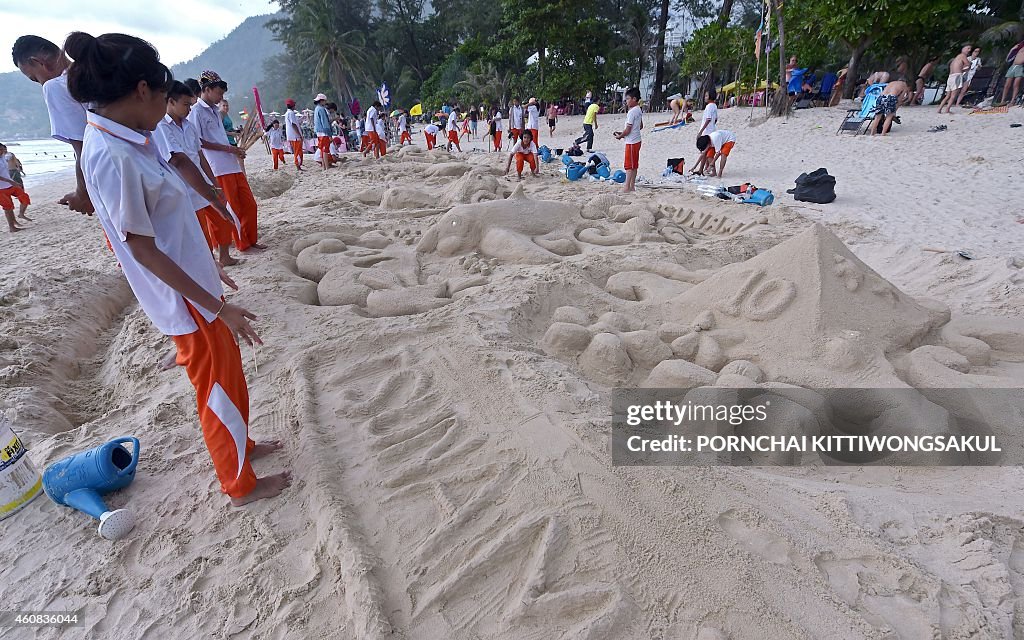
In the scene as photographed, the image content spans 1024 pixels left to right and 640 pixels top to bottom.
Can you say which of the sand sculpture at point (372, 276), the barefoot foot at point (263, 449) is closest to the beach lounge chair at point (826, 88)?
the sand sculpture at point (372, 276)

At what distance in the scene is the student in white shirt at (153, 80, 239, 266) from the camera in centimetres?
333

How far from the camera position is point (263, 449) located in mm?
2088

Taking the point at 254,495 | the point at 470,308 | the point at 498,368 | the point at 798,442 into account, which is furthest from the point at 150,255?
the point at 798,442

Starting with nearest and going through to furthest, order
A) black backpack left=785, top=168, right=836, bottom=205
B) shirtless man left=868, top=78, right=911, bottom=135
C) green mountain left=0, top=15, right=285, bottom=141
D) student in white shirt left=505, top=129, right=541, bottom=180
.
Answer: black backpack left=785, top=168, right=836, bottom=205
student in white shirt left=505, top=129, right=541, bottom=180
shirtless man left=868, top=78, right=911, bottom=135
green mountain left=0, top=15, right=285, bottom=141

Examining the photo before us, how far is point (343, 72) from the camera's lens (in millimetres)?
28797

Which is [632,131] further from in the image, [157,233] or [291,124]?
[291,124]

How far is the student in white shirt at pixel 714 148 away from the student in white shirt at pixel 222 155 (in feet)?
22.6

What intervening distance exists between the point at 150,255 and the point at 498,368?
1.52 metres

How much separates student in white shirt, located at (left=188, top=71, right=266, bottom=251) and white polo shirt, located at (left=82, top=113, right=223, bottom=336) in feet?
9.95

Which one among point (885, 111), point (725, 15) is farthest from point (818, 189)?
point (725, 15)

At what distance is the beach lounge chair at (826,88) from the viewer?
1491cm

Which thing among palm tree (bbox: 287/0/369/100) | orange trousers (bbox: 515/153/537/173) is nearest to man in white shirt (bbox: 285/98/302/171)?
orange trousers (bbox: 515/153/537/173)

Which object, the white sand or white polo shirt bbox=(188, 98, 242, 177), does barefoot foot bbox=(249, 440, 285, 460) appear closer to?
the white sand

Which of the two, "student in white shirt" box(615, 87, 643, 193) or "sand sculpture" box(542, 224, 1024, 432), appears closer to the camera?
"sand sculpture" box(542, 224, 1024, 432)
